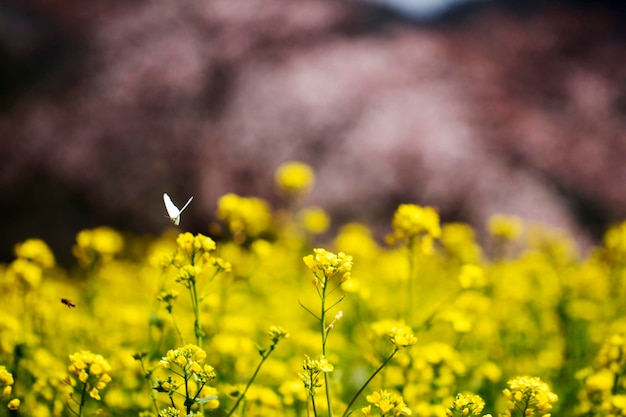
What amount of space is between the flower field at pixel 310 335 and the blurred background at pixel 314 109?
1908 millimetres

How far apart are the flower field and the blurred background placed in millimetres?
1908

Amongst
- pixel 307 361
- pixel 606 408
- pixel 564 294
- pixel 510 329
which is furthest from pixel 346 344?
pixel 307 361

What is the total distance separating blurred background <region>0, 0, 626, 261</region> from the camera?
247 inches

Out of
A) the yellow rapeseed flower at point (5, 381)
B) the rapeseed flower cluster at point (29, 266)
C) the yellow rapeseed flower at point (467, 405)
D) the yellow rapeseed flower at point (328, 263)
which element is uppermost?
the rapeseed flower cluster at point (29, 266)

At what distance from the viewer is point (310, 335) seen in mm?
3006

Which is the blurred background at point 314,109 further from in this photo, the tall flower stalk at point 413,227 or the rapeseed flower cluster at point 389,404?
the rapeseed flower cluster at point 389,404

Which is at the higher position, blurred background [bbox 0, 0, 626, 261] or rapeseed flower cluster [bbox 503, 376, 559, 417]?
blurred background [bbox 0, 0, 626, 261]

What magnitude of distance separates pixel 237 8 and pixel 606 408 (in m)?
6.35

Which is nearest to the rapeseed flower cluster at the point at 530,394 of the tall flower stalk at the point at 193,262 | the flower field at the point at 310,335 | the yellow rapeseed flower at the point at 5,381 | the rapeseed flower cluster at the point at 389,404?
the flower field at the point at 310,335

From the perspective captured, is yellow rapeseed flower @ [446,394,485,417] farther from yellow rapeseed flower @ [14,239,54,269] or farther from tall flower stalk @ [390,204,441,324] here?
yellow rapeseed flower @ [14,239,54,269]

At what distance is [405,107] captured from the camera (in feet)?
22.2

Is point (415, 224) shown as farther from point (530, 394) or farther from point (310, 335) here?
point (310, 335)

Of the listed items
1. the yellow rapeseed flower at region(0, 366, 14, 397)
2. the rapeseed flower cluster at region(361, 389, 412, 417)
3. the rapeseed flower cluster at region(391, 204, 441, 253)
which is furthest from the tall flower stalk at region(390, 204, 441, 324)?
the yellow rapeseed flower at region(0, 366, 14, 397)

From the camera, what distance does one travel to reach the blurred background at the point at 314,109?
627 cm
